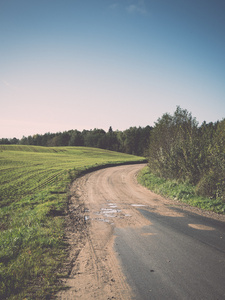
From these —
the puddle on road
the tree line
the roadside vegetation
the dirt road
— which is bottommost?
the dirt road

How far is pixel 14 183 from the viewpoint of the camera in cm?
1881

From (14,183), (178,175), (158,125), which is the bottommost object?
(14,183)

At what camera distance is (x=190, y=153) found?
14320 mm

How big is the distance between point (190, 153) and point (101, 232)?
1042cm

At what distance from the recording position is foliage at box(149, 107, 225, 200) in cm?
1116

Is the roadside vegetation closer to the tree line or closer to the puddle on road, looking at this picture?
the puddle on road

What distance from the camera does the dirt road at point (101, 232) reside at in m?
3.97

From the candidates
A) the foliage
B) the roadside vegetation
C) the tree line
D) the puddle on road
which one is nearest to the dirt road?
the puddle on road

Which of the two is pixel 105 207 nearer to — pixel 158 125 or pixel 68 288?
pixel 68 288

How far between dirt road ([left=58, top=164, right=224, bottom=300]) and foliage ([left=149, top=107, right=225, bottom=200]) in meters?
2.61

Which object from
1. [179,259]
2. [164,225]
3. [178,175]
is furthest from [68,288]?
[178,175]

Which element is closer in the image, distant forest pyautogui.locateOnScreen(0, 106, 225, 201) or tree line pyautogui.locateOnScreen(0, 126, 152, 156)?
distant forest pyautogui.locateOnScreen(0, 106, 225, 201)

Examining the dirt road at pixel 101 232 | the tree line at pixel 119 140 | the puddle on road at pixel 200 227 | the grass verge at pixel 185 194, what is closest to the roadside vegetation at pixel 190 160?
the grass verge at pixel 185 194

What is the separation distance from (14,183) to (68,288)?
17.7 meters
